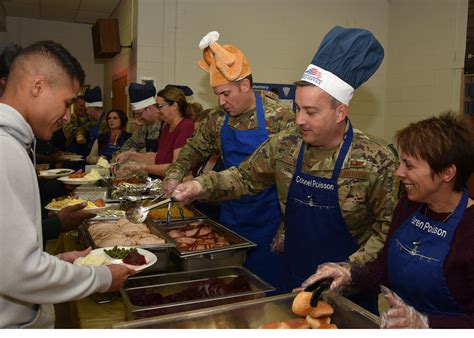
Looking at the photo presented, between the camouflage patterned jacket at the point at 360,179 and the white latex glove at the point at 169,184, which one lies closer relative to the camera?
the camouflage patterned jacket at the point at 360,179

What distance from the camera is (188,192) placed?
2.07m

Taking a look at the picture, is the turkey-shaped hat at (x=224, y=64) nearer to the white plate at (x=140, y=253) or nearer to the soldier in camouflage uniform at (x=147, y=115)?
the white plate at (x=140, y=253)

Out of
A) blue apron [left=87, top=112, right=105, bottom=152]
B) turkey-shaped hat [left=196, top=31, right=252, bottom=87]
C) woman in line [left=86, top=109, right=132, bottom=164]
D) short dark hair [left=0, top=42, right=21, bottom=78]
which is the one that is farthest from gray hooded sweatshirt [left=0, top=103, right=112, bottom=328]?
blue apron [left=87, top=112, right=105, bottom=152]

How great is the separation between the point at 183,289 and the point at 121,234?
529mm

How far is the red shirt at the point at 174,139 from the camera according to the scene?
3.62m

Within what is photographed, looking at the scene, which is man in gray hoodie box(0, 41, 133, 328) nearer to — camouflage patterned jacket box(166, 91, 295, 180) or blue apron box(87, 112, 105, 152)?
camouflage patterned jacket box(166, 91, 295, 180)

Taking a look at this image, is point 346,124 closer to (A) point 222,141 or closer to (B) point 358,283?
(B) point 358,283

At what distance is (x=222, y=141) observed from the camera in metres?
2.75

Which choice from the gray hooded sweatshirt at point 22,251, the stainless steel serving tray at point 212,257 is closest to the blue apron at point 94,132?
the stainless steel serving tray at point 212,257

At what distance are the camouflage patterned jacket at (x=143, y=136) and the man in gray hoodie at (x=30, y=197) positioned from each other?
321 cm

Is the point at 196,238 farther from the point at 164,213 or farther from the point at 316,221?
the point at 316,221

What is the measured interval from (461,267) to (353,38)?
2.98ft

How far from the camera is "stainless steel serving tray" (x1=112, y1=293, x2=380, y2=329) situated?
3.94 feet

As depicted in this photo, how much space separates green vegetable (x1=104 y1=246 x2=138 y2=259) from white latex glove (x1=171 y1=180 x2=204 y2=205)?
0.38 m
